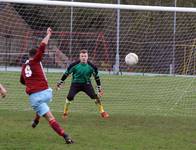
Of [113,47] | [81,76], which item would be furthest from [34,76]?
[113,47]

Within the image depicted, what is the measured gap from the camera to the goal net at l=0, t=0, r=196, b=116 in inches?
806

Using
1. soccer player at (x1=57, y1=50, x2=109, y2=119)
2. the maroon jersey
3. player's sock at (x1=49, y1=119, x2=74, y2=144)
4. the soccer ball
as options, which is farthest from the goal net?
player's sock at (x1=49, y1=119, x2=74, y2=144)

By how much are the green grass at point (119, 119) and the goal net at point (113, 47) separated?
0.08 meters

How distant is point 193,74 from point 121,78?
12.5 ft

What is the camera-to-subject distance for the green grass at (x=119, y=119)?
1034 centimetres

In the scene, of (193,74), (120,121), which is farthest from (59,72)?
(120,121)

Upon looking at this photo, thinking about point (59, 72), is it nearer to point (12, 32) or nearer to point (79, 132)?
point (12, 32)

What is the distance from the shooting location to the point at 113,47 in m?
25.2

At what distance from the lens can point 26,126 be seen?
12.2 metres

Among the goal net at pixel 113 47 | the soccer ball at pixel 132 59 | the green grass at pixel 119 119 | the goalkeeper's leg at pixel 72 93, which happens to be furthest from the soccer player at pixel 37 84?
the soccer ball at pixel 132 59

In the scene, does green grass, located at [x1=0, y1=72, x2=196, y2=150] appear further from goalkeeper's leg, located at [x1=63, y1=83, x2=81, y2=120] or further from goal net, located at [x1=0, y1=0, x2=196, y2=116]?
goalkeeper's leg, located at [x1=63, y1=83, x2=81, y2=120]

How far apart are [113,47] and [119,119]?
452 inches

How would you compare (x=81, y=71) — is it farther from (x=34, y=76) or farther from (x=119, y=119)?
(x=34, y=76)

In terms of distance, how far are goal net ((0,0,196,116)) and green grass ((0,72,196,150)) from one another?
0.08 meters
